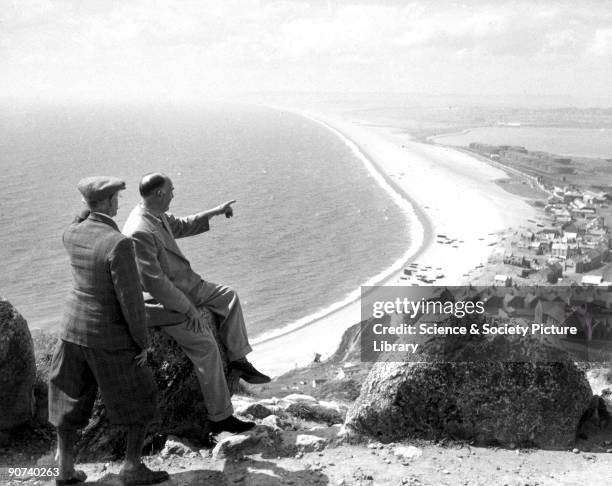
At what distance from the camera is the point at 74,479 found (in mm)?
5637

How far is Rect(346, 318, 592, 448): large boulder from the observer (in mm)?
6434

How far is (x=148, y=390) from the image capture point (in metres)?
5.45

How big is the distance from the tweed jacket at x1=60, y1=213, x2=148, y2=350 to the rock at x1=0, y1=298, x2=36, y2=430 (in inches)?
86.4

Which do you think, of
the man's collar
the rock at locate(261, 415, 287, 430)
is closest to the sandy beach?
the rock at locate(261, 415, 287, 430)

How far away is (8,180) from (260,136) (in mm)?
88859

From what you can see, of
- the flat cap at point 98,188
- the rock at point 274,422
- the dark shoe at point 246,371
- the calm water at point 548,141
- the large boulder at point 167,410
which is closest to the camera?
the flat cap at point 98,188

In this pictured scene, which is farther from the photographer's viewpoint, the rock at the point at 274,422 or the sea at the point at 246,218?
the sea at the point at 246,218

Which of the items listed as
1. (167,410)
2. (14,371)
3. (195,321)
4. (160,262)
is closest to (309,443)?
(167,410)

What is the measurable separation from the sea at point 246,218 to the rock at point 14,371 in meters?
26.4

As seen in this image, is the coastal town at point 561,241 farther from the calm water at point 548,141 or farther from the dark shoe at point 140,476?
the calm water at point 548,141

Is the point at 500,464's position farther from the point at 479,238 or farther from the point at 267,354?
the point at 479,238

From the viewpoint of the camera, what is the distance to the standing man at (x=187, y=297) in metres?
5.89

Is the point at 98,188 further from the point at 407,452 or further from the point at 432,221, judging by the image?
the point at 432,221

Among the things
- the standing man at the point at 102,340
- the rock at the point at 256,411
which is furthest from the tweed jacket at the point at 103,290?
the rock at the point at 256,411
